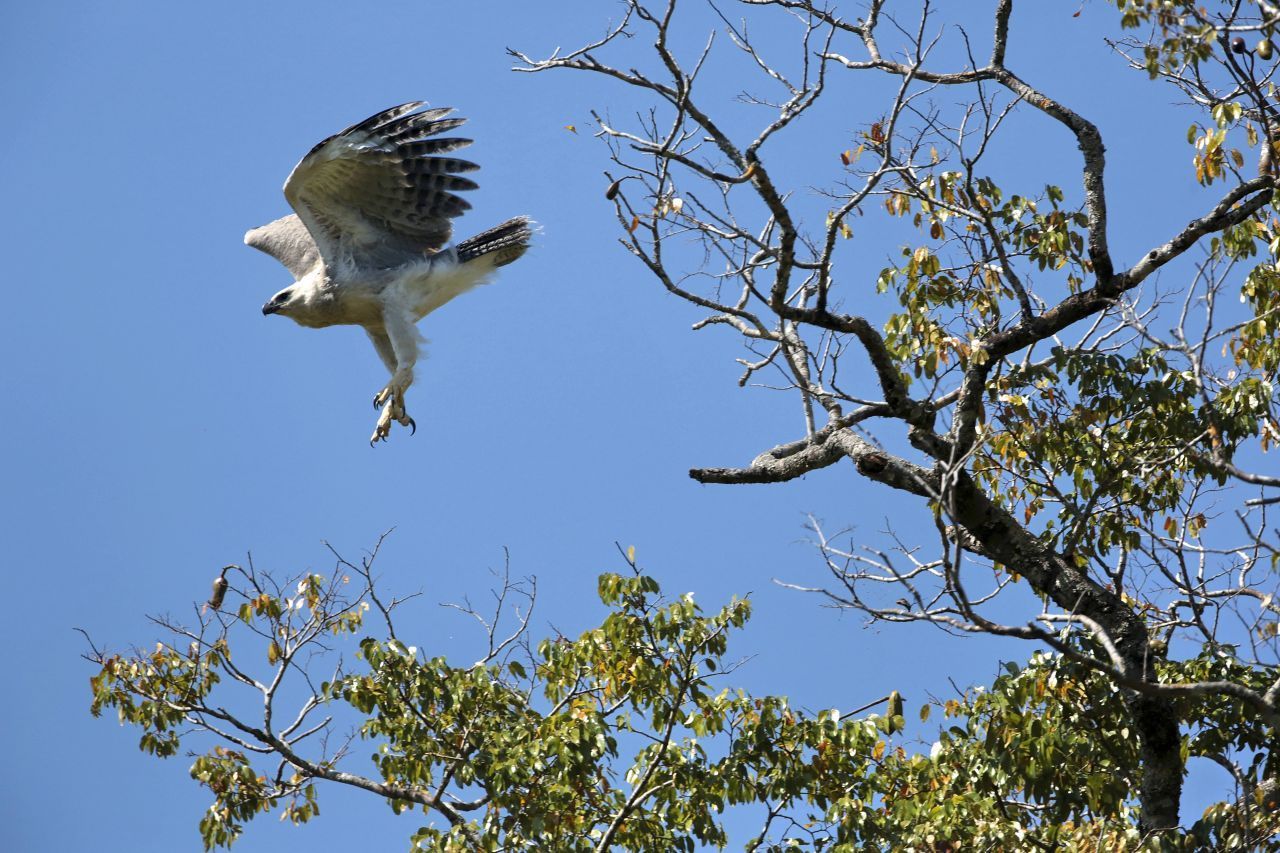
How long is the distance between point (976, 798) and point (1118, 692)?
73 centimetres

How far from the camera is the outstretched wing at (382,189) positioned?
337 inches

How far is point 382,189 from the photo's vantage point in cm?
891

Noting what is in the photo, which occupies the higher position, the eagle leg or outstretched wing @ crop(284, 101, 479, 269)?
outstretched wing @ crop(284, 101, 479, 269)

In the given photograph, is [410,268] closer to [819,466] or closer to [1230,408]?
[819,466]

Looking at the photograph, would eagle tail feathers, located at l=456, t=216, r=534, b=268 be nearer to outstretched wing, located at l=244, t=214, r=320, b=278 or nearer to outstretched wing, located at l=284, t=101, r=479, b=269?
outstretched wing, located at l=284, t=101, r=479, b=269

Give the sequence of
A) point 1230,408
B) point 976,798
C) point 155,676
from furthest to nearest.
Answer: point 155,676, point 1230,408, point 976,798

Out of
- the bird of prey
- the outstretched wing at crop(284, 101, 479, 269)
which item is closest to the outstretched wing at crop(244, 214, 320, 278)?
the bird of prey

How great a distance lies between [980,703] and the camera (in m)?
5.45

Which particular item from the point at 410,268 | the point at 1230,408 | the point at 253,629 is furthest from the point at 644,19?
the point at 410,268

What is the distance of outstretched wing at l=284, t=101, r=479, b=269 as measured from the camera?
8.57 meters

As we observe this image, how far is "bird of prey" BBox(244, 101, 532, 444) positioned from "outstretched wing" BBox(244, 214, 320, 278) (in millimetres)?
71

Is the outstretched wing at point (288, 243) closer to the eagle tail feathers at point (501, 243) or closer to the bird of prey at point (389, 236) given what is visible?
the bird of prey at point (389, 236)

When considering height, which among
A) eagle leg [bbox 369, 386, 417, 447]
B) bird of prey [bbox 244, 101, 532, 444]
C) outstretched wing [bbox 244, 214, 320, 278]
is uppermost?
outstretched wing [bbox 244, 214, 320, 278]

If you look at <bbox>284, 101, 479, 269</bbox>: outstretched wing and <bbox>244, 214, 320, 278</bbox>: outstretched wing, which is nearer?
<bbox>284, 101, 479, 269</bbox>: outstretched wing
